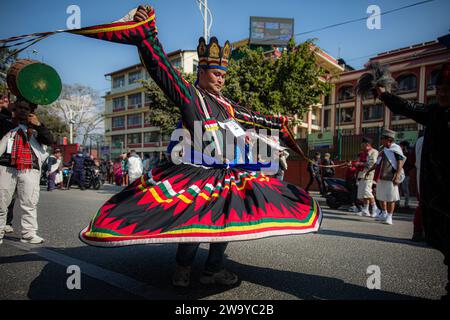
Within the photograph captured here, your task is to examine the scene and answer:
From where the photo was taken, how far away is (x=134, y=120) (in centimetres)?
4747

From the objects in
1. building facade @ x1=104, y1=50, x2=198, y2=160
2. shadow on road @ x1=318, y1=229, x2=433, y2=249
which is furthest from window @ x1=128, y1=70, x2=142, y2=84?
shadow on road @ x1=318, y1=229, x2=433, y2=249

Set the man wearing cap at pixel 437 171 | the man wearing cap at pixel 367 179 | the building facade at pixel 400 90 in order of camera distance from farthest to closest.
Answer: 1. the building facade at pixel 400 90
2. the man wearing cap at pixel 367 179
3. the man wearing cap at pixel 437 171

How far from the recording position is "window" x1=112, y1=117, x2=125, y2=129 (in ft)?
163

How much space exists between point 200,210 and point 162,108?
1393 centimetres

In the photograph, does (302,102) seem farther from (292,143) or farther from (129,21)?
(129,21)

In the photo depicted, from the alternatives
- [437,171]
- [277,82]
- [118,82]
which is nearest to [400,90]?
[277,82]

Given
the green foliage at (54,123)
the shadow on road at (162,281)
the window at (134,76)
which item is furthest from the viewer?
the window at (134,76)

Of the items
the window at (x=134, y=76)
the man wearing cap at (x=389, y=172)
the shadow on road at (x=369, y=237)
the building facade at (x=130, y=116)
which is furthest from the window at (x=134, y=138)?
the shadow on road at (x=369, y=237)

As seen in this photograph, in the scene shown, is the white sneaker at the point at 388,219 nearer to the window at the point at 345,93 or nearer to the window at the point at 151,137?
the window at the point at 345,93

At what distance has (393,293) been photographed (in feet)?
8.77

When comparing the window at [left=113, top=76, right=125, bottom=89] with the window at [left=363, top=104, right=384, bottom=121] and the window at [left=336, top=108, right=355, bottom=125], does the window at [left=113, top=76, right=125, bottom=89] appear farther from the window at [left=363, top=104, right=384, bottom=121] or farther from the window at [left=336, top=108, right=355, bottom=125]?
the window at [left=363, top=104, right=384, bottom=121]

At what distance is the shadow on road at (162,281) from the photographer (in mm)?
2545

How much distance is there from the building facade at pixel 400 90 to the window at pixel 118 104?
Answer: 30943 millimetres

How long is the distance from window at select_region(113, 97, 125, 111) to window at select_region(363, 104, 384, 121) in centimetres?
3557
